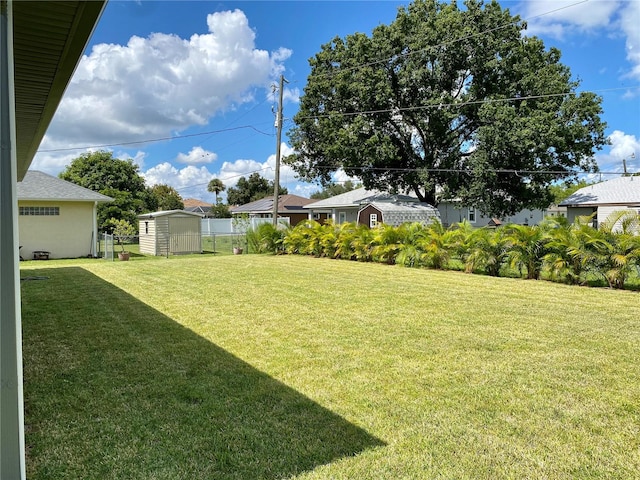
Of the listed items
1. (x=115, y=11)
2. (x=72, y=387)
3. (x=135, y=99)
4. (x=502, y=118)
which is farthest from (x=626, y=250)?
(x=135, y=99)

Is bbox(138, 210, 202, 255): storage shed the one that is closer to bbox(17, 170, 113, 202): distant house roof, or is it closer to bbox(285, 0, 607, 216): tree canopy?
bbox(17, 170, 113, 202): distant house roof

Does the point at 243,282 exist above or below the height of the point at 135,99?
below

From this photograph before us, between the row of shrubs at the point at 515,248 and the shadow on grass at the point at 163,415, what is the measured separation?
7820mm

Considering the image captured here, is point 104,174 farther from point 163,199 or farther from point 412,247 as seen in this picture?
point 412,247

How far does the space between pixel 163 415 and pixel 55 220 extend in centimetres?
1728

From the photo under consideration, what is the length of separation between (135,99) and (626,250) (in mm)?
16944

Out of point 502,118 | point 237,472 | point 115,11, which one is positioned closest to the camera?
point 237,472

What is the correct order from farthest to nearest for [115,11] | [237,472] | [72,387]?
[115,11] → [72,387] → [237,472]

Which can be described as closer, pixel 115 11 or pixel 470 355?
pixel 470 355

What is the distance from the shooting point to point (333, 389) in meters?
3.58

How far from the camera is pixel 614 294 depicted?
26.0 ft

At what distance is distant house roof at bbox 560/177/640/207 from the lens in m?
21.8

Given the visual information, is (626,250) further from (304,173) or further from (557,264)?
(304,173)

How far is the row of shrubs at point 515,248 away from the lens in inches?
336
